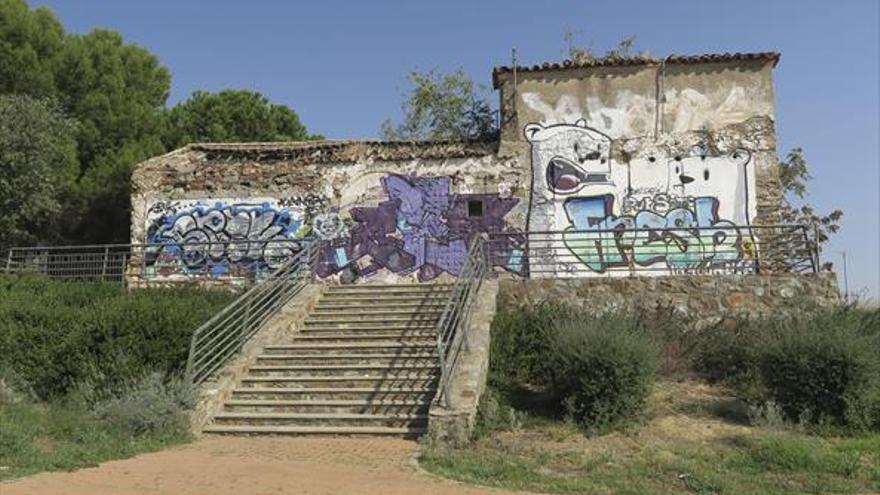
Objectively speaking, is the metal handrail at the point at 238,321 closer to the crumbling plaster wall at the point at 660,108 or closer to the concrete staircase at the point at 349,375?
the concrete staircase at the point at 349,375

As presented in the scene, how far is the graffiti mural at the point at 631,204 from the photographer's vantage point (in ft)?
55.6

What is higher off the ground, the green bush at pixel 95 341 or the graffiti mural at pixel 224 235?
the graffiti mural at pixel 224 235

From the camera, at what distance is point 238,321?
13.0 meters

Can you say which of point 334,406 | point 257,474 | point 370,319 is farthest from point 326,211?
point 257,474

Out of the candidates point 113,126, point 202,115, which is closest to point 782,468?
point 113,126

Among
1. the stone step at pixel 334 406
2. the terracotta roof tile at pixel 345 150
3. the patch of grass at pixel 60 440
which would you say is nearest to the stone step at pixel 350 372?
the stone step at pixel 334 406

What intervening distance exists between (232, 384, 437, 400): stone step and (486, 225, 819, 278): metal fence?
19.5 feet

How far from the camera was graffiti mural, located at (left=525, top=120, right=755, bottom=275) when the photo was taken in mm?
16938

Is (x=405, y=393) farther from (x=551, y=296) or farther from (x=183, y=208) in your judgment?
(x=183, y=208)

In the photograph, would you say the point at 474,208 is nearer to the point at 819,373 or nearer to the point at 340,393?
the point at 340,393

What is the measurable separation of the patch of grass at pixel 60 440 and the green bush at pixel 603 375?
5.19 meters

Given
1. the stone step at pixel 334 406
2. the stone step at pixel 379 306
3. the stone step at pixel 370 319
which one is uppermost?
the stone step at pixel 379 306

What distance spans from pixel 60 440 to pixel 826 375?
995 centimetres

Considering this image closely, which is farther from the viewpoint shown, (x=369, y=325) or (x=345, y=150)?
(x=345, y=150)
